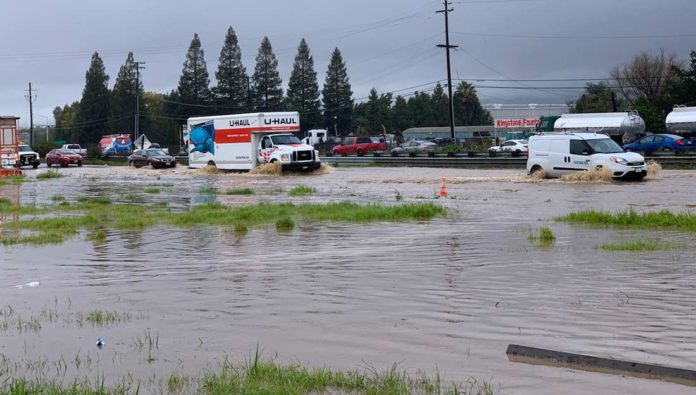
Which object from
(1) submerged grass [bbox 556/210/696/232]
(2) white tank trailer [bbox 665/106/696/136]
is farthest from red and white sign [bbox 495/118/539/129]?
(1) submerged grass [bbox 556/210/696/232]

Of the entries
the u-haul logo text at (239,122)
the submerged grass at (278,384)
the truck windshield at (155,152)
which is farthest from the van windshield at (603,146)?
the truck windshield at (155,152)

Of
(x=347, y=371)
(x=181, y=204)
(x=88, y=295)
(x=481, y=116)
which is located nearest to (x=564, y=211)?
(x=181, y=204)

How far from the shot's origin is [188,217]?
63.9 ft

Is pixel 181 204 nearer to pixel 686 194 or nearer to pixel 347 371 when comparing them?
pixel 686 194

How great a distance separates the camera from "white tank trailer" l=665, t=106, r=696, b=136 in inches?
1988

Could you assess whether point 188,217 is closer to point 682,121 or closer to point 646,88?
point 682,121

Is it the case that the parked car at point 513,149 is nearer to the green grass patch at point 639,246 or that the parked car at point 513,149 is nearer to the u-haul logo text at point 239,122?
the u-haul logo text at point 239,122

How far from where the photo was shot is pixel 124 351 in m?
7.09

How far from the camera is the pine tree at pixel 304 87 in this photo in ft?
338

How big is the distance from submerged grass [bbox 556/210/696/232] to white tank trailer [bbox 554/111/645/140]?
3600 cm

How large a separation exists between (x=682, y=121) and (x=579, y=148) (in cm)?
2395

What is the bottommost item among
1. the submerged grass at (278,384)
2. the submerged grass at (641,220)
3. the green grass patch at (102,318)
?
the submerged grass at (278,384)

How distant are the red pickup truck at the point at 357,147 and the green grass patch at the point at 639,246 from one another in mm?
60609

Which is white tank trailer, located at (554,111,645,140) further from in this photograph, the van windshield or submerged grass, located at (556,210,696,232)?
submerged grass, located at (556,210,696,232)
